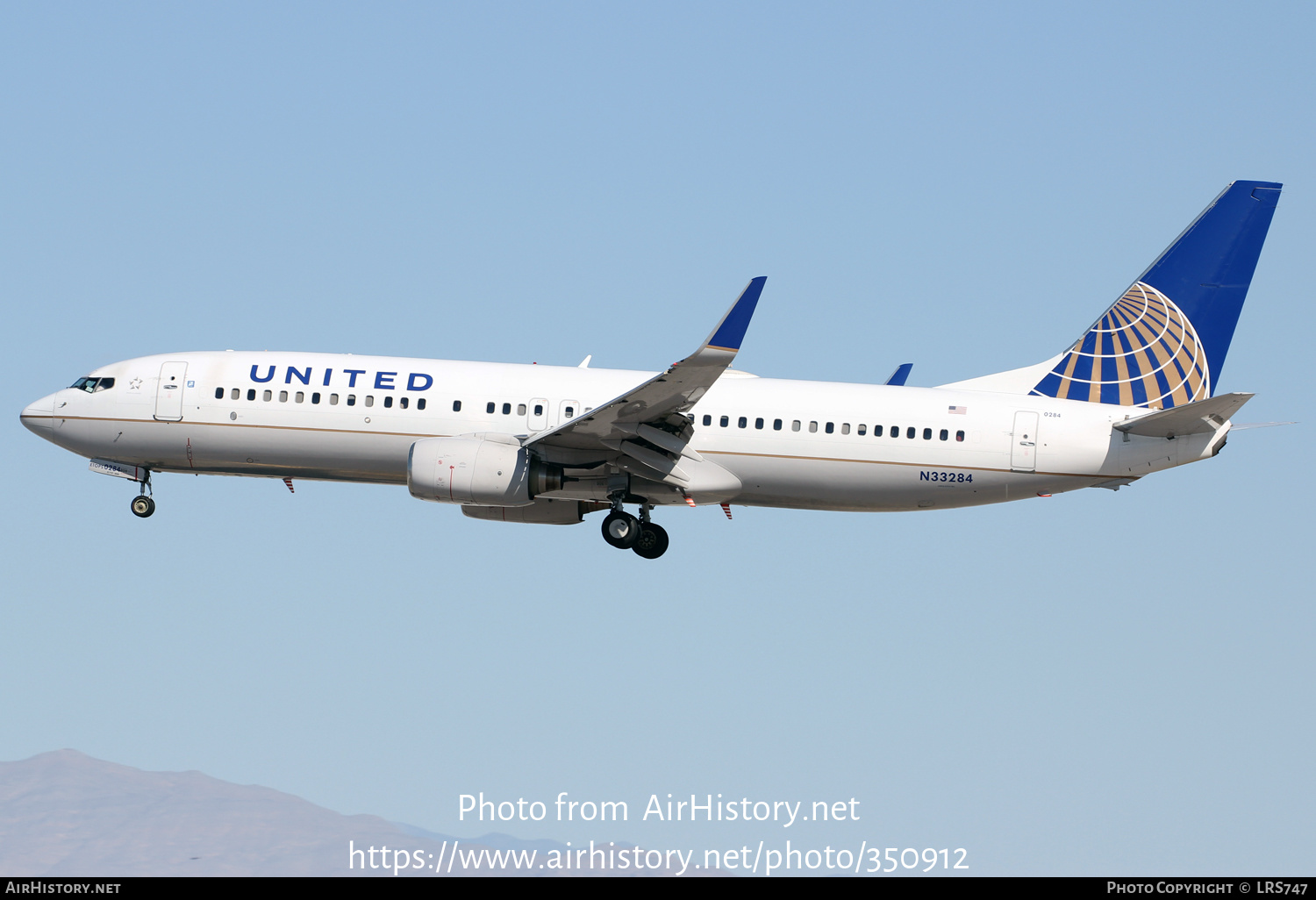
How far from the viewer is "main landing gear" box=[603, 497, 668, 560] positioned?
3456 cm

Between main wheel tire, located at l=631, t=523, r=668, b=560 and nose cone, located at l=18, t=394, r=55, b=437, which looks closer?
main wheel tire, located at l=631, t=523, r=668, b=560

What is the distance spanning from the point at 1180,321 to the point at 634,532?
48.3ft

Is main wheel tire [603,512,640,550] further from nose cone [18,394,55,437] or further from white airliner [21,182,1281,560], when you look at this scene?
nose cone [18,394,55,437]

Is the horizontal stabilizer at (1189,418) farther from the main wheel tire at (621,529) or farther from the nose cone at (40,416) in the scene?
the nose cone at (40,416)

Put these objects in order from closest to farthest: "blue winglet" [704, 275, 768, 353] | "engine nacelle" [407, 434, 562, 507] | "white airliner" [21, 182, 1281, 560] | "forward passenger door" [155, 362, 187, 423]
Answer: "blue winglet" [704, 275, 768, 353] < "engine nacelle" [407, 434, 562, 507] < "white airliner" [21, 182, 1281, 560] < "forward passenger door" [155, 362, 187, 423]

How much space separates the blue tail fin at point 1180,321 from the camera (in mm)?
35625

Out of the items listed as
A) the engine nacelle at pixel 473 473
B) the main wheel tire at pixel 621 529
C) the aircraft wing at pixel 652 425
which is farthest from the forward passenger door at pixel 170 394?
the main wheel tire at pixel 621 529

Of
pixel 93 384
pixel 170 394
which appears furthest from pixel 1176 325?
pixel 93 384

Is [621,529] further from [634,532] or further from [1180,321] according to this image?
[1180,321]

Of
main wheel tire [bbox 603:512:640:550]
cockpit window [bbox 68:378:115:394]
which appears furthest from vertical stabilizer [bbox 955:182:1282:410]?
cockpit window [bbox 68:378:115:394]

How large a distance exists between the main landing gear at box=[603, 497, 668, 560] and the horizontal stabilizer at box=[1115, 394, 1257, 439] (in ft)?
36.4

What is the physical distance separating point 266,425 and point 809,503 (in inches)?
512
